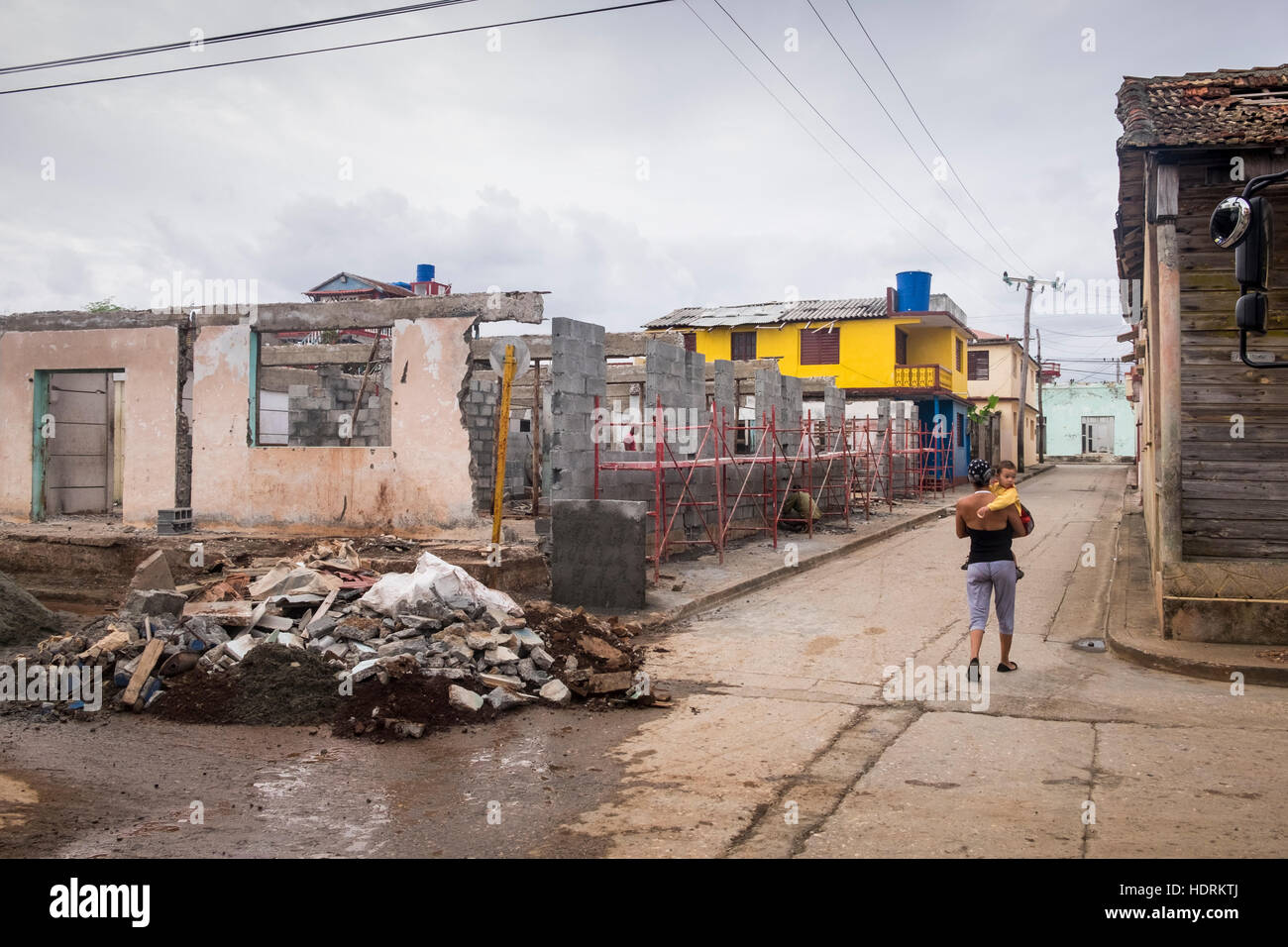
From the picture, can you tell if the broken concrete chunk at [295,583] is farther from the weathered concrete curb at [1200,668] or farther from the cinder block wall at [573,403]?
the weathered concrete curb at [1200,668]

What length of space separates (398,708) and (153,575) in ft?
15.1

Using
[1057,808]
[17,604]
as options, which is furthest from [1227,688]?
[17,604]

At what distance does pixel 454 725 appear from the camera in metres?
6.83

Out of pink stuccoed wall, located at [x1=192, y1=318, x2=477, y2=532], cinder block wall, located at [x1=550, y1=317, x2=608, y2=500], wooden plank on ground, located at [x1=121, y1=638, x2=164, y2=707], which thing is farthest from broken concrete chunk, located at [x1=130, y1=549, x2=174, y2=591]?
cinder block wall, located at [x1=550, y1=317, x2=608, y2=500]

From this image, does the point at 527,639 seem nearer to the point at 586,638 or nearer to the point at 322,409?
the point at 586,638

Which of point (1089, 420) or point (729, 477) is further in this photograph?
point (1089, 420)

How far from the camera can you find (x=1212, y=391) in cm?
890

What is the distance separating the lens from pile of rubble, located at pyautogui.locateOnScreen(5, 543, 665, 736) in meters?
7.36

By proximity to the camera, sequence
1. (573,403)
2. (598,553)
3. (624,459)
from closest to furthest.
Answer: (598,553) → (573,403) → (624,459)

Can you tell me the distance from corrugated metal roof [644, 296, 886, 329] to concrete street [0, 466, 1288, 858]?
3012 centimetres

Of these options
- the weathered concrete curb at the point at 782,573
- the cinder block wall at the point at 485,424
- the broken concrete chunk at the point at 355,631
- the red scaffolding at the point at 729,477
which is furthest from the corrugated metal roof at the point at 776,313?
the broken concrete chunk at the point at 355,631

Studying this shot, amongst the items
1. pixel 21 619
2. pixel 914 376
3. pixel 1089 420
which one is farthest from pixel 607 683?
pixel 1089 420

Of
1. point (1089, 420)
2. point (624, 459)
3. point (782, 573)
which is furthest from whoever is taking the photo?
point (1089, 420)

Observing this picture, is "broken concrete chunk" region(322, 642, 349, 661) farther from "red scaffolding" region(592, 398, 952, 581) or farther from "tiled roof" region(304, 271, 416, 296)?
"tiled roof" region(304, 271, 416, 296)
